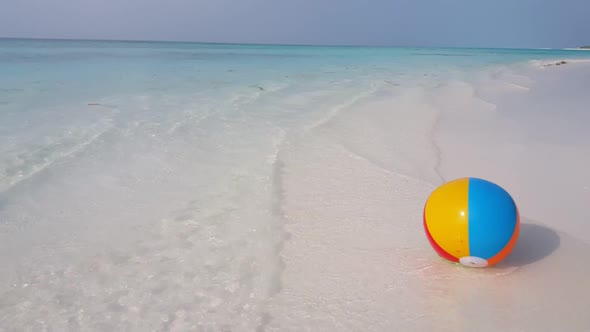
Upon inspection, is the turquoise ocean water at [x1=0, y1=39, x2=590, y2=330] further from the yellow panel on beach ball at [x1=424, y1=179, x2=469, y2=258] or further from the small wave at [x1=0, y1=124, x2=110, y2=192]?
the yellow panel on beach ball at [x1=424, y1=179, x2=469, y2=258]

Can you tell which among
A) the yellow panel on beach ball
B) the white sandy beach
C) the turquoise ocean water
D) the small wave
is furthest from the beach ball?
the small wave

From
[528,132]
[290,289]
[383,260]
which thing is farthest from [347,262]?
[528,132]

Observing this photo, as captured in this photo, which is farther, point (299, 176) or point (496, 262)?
point (299, 176)

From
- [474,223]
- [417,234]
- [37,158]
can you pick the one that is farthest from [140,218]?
[474,223]

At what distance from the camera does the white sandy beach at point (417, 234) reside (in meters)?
2.60

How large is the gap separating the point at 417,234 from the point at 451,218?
29.0 inches

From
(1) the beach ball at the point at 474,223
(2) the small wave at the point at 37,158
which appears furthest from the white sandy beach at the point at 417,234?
(2) the small wave at the point at 37,158

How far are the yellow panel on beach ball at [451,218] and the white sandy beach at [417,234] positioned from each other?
0.24 metres

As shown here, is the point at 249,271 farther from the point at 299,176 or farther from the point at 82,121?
the point at 82,121

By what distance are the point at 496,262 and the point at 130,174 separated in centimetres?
368

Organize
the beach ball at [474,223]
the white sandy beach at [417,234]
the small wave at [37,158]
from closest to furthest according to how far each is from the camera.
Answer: the white sandy beach at [417,234]
the beach ball at [474,223]
the small wave at [37,158]

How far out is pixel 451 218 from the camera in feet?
9.41

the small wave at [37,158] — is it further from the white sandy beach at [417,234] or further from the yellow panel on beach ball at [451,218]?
the yellow panel on beach ball at [451,218]

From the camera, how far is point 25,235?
11.8 ft
